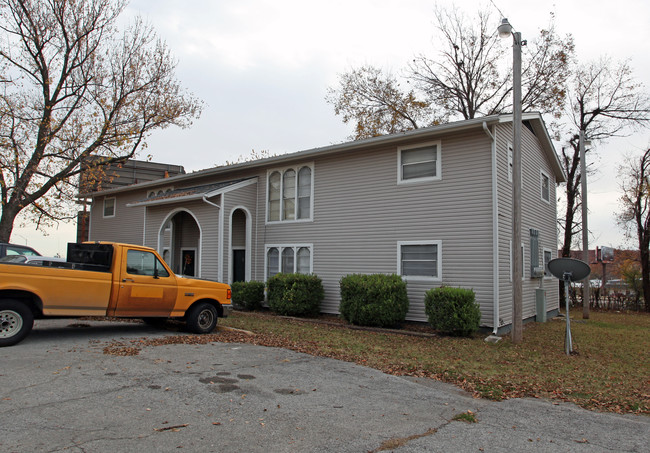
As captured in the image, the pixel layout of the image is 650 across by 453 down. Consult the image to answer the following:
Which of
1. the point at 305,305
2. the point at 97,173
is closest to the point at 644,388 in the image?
the point at 305,305

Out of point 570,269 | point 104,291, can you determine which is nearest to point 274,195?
point 104,291

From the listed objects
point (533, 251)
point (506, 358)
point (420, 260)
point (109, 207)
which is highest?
point (109, 207)

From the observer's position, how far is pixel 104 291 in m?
8.71

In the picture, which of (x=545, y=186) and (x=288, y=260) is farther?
(x=545, y=186)

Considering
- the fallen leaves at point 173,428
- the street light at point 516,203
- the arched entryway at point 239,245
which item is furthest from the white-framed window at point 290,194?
the fallen leaves at point 173,428

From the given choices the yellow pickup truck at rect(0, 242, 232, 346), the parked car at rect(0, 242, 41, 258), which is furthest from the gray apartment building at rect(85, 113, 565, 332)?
the yellow pickup truck at rect(0, 242, 232, 346)

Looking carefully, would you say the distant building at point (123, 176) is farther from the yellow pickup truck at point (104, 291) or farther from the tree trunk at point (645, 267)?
the tree trunk at point (645, 267)

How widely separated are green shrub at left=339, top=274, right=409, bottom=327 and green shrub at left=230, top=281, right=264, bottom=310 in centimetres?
372

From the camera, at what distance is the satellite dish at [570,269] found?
31.5 feet

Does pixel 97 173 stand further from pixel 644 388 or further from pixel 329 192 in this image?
pixel 644 388

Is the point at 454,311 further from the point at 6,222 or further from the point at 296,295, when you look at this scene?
the point at 6,222

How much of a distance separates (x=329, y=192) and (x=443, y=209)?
3.94 meters

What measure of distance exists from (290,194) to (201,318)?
677cm

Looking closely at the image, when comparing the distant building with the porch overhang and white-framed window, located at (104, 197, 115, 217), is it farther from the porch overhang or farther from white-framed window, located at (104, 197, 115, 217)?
the porch overhang
